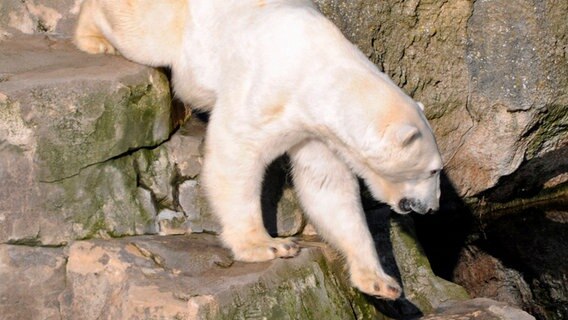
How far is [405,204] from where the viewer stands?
4949mm

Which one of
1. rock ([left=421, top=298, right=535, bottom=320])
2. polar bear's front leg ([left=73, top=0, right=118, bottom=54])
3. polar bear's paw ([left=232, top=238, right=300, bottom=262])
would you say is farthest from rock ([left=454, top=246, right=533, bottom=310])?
polar bear's front leg ([left=73, top=0, right=118, bottom=54])

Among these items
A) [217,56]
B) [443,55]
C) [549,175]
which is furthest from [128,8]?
[549,175]

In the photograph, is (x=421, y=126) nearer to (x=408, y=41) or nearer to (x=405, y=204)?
(x=405, y=204)

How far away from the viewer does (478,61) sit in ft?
22.1

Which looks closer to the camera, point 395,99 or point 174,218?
point 395,99

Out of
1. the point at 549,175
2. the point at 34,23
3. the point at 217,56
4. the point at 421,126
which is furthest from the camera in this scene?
the point at 549,175

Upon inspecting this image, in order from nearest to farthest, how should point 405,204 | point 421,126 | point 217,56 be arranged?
point 421,126 → point 405,204 → point 217,56

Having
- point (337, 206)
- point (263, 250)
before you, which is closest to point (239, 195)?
point (263, 250)

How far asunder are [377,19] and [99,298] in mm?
2769

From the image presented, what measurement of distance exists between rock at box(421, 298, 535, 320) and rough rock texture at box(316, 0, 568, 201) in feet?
5.00

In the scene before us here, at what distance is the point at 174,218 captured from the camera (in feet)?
18.0

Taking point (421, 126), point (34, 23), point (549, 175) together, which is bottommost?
point (549, 175)

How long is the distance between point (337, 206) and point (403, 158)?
75cm

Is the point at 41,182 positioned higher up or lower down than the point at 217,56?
lower down
